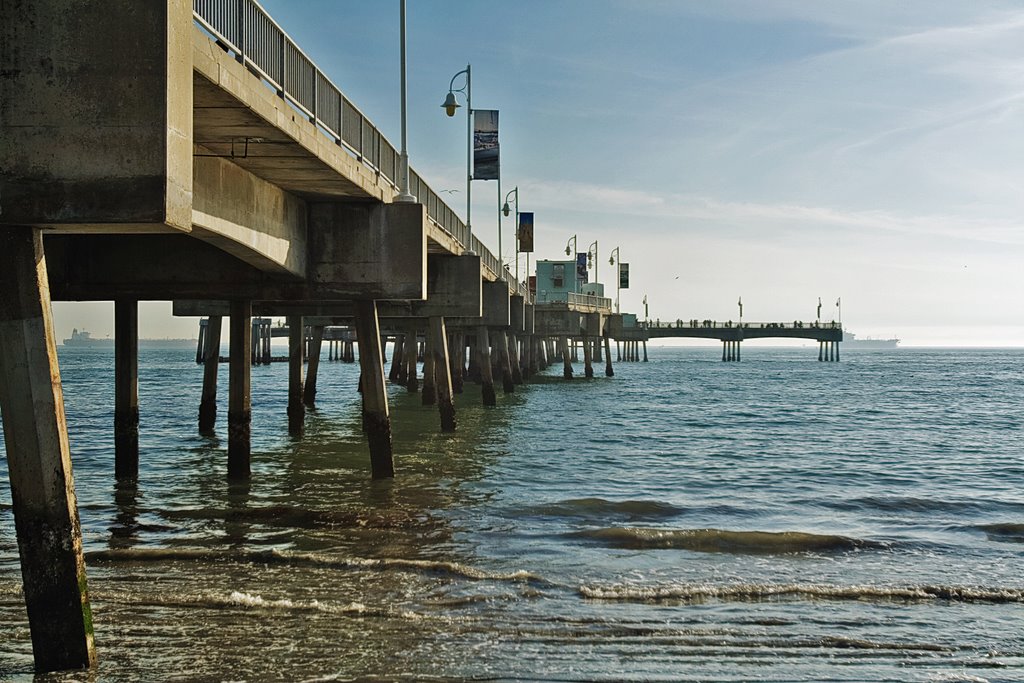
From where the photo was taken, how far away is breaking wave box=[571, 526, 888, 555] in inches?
578

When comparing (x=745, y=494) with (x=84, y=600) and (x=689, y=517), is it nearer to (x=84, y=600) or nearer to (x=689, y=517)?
(x=689, y=517)

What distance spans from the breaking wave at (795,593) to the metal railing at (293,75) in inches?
269

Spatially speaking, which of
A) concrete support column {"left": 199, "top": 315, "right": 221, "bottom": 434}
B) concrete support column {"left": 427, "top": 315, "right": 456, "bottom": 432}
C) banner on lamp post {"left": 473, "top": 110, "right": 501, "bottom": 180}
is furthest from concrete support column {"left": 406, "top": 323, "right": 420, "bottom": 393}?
banner on lamp post {"left": 473, "top": 110, "right": 501, "bottom": 180}

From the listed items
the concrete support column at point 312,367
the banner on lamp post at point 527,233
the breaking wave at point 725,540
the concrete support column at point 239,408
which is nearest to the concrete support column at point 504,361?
the banner on lamp post at point 527,233

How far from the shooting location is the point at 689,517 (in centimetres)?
1764

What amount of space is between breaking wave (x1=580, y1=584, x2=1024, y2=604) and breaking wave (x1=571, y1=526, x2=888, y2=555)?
2465mm

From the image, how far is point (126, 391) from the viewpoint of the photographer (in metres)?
21.0

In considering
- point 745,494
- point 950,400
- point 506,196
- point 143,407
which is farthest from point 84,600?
point 950,400

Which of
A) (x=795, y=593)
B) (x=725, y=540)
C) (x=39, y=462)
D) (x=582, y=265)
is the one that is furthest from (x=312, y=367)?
(x=39, y=462)

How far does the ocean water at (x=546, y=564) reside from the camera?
9188mm

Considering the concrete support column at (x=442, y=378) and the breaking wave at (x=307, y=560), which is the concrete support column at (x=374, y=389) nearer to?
the breaking wave at (x=307, y=560)

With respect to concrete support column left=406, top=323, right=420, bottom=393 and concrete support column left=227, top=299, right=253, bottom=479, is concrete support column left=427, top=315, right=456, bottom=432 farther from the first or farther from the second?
concrete support column left=406, top=323, right=420, bottom=393

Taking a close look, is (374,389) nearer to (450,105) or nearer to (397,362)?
(450,105)

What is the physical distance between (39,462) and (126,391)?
13534 mm
